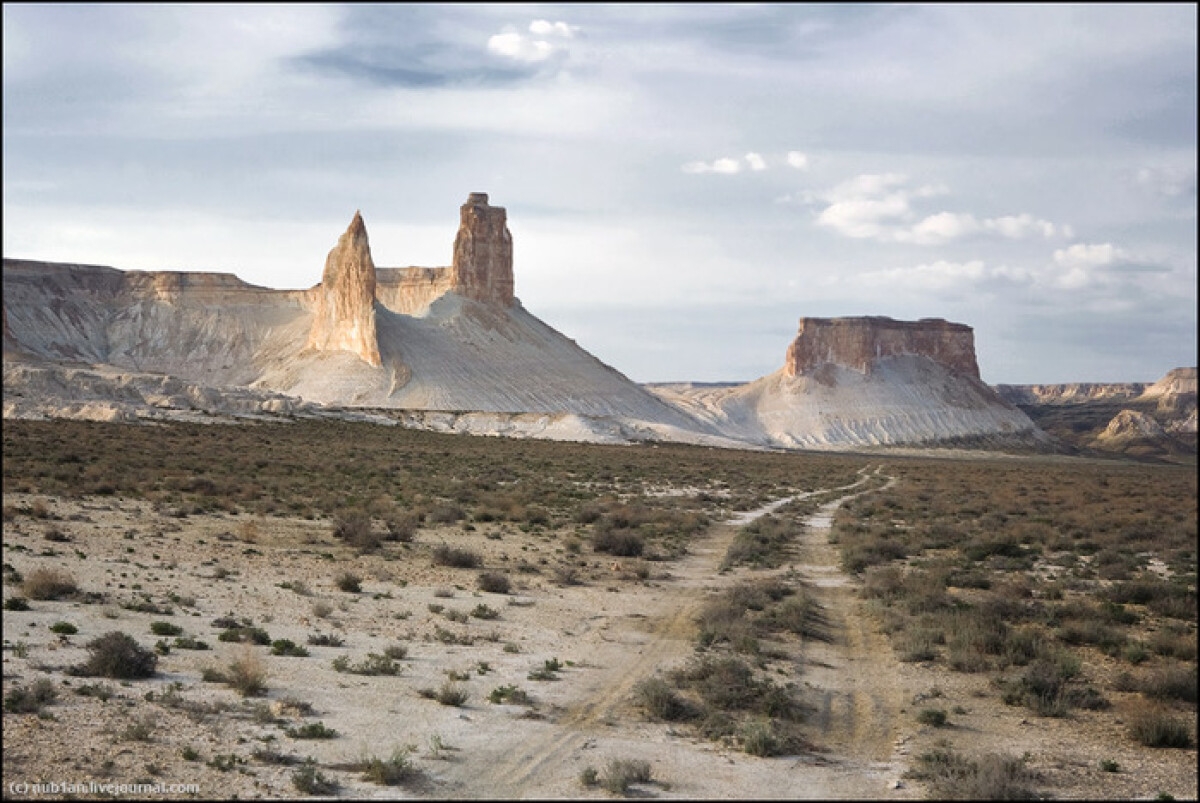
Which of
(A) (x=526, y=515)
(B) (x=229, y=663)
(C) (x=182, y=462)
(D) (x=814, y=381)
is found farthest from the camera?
(D) (x=814, y=381)

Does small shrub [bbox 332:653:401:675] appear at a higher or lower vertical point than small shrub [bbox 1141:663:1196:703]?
lower

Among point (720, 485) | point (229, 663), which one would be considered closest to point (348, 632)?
point (229, 663)

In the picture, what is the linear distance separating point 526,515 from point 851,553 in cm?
981

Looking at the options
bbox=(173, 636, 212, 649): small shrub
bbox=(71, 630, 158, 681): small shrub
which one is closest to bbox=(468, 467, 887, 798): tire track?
bbox=(71, 630, 158, 681): small shrub

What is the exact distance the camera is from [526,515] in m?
27.6

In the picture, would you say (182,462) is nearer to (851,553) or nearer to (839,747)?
(851,553)

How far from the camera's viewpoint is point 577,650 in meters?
12.9

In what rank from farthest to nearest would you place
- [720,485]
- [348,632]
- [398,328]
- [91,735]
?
[398,328] → [720,485] → [348,632] → [91,735]

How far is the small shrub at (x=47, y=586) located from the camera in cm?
1292

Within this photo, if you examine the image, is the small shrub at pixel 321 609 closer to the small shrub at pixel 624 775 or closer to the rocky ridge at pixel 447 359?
the small shrub at pixel 624 775

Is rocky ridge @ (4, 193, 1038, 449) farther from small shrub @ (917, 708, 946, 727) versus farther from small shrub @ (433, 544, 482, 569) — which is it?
small shrub @ (917, 708, 946, 727)

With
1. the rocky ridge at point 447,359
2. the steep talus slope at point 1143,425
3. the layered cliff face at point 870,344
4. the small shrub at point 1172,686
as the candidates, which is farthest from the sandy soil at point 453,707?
the layered cliff face at point 870,344

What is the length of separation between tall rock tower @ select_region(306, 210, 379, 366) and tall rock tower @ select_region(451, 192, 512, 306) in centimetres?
2115

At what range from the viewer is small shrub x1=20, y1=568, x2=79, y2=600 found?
1292 centimetres
